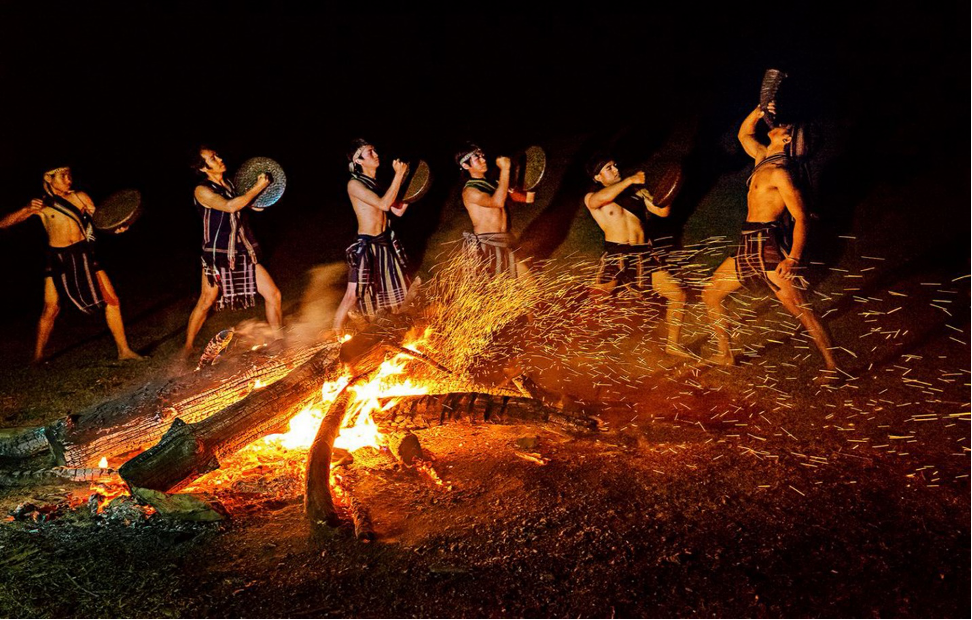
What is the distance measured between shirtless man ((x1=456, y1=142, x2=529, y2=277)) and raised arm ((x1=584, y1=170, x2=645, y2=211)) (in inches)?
41.0

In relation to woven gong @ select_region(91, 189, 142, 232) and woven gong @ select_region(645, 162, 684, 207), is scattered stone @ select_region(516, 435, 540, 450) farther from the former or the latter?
woven gong @ select_region(91, 189, 142, 232)

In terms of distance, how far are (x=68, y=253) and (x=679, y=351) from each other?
6652 mm

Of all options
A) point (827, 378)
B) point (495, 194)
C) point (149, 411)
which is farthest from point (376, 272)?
point (827, 378)

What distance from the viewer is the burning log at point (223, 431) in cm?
388

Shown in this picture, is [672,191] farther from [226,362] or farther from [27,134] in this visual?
[27,134]

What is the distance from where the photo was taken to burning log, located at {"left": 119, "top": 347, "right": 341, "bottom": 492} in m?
3.88

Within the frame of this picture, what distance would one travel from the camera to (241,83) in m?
14.1

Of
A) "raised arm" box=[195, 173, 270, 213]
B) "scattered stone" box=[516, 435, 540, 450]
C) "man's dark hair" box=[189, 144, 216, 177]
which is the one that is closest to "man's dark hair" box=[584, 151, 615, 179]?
"scattered stone" box=[516, 435, 540, 450]

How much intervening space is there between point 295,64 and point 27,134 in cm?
554

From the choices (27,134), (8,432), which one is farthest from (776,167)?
(27,134)

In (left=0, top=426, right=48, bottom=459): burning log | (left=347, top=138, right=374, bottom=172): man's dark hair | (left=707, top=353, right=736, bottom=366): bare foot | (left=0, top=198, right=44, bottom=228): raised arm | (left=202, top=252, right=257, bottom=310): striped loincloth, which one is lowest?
(left=707, top=353, right=736, bottom=366): bare foot

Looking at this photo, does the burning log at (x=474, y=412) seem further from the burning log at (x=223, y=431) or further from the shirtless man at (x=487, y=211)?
the shirtless man at (x=487, y=211)

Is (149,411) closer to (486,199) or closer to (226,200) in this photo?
(226,200)

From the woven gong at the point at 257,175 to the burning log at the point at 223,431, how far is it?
9.00 ft
